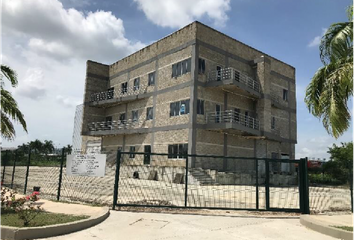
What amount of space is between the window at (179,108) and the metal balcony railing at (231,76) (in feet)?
9.74

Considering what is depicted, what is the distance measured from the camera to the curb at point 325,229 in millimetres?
6756

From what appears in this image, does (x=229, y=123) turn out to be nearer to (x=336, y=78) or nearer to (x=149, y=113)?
(x=149, y=113)

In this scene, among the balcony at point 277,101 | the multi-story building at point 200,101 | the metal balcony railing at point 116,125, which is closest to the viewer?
the multi-story building at point 200,101

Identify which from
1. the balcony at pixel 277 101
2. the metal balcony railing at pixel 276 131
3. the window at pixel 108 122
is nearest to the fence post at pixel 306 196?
the balcony at pixel 277 101

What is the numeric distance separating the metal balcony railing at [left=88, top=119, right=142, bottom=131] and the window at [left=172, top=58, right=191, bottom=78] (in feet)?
21.6

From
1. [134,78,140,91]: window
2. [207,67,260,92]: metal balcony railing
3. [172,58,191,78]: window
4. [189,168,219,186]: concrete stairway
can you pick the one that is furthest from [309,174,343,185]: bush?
[134,78,140,91]: window

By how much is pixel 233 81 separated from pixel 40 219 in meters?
20.3

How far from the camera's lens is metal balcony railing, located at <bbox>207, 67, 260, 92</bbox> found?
26.4 m

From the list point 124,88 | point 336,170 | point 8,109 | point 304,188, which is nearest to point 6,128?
point 8,109

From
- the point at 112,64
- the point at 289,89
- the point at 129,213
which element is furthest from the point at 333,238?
the point at 112,64

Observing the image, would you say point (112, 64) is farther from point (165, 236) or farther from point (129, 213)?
point (165, 236)

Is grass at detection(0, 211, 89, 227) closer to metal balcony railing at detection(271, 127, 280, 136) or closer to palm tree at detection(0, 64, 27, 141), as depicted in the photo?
Result: palm tree at detection(0, 64, 27, 141)

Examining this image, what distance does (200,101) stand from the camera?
2578 cm

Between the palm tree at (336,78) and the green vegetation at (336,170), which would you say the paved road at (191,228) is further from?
the green vegetation at (336,170)
